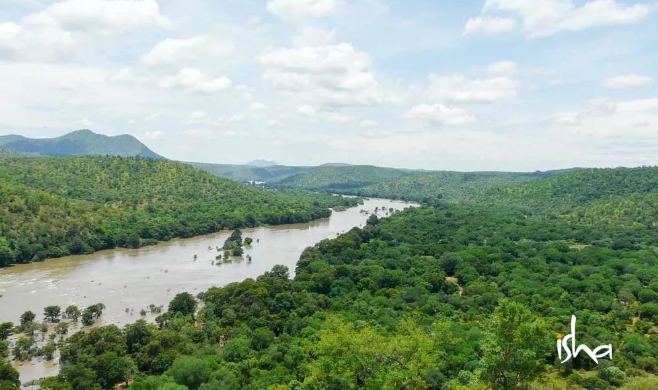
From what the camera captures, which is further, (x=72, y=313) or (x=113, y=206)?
(x=113, y=206)

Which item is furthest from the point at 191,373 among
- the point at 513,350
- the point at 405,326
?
the point at 513,350

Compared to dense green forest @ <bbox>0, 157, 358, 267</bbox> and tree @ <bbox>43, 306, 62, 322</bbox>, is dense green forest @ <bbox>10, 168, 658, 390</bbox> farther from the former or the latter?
dense green forest @ <bbox>0, 157, 358, 267</bbox>

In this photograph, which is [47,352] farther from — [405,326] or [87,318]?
[405,326]

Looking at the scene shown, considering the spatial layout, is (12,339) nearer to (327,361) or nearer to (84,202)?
(327,361)

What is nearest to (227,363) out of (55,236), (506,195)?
(55,236)

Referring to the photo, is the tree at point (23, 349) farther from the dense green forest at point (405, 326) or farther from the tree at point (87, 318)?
the tree at point (87, 318)

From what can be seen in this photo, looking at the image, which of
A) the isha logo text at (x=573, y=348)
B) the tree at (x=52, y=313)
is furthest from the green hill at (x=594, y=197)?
the tree at (x=52, y=313)

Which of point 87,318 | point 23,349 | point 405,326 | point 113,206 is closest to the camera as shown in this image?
point 405,326

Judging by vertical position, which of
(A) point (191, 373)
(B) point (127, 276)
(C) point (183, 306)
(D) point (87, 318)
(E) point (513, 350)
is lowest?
(B) point (127, 276)
